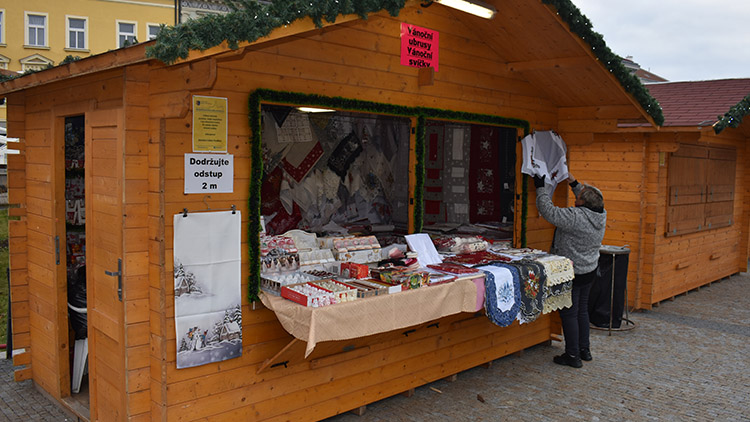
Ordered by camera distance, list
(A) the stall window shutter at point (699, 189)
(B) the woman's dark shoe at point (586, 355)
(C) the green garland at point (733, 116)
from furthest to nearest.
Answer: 1. (A) the stall window shutter at point (699, 189)
2. (C) the green garland at point (733, 116)
3. (B) the woman's dark shoe at point (586, 355)

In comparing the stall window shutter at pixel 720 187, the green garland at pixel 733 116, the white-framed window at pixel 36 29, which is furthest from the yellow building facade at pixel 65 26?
the green garland at pixel 733 116

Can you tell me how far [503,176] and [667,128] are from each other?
296 centimetres

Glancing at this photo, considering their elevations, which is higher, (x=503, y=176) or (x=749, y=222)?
(x=503, y=176)

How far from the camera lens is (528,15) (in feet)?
15.6

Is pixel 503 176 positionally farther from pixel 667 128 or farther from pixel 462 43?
pixel 667 128

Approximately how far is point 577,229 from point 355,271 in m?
2.58

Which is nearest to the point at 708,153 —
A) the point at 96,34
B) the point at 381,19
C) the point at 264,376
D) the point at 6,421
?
the point at 381,19

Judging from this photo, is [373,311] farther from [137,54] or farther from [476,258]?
[137,54]

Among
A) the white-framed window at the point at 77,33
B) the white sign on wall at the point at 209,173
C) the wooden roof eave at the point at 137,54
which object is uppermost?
the white-framed window at the point at 77,33

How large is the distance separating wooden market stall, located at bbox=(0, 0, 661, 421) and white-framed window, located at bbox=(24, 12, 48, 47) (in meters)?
24.8

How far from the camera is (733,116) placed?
8117 millimetres

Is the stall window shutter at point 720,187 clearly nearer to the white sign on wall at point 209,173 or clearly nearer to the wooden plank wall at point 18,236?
the white sign on wall at point 209,173

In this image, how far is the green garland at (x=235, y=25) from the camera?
284 centimetres

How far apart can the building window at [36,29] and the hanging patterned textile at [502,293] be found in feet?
89.8
